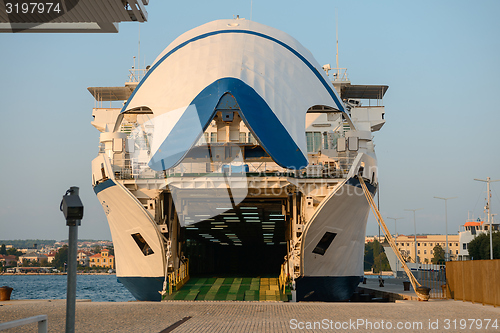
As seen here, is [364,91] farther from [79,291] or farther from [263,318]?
[79,291]

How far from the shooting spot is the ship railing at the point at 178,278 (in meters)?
19.3

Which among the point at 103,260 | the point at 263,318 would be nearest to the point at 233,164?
the point at 263,318

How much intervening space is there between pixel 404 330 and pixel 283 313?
12.1ft

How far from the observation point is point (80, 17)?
10.9 m

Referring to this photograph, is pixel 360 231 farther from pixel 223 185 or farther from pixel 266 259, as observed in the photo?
pixel 266 259

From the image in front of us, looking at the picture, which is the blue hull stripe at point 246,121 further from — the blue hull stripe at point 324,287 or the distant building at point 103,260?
the distant building at point 103,260

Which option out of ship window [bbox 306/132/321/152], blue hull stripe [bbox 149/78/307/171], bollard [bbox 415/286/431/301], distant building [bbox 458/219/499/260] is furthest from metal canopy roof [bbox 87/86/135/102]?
distant building [bbox 458/219/499/260]

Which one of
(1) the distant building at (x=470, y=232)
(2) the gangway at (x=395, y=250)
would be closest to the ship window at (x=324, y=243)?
(2) the gangway at (x=395, y=250)

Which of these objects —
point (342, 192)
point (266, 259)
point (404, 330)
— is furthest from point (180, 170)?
point (266, 259)

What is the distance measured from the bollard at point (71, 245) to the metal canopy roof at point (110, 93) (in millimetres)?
26184

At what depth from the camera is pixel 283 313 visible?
13.2m

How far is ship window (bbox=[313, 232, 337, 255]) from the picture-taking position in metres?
20.2

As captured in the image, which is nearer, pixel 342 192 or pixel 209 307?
pixel 209 307

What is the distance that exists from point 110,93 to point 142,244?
15762 mm
